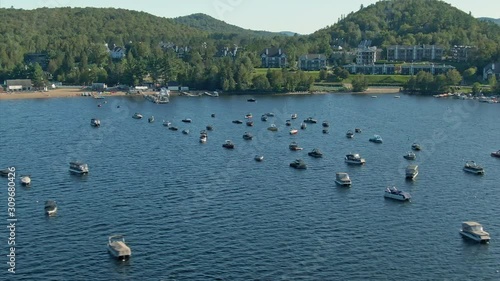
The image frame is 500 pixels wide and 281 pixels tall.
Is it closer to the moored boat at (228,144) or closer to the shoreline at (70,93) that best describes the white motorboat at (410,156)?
the moored boat at (228,144)

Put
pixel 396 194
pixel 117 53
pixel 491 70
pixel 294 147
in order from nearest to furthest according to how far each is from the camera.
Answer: pixel 396 194, pixel 294 147, pixel 491 70, pixel 117 53

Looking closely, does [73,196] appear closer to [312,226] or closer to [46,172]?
[46,172]

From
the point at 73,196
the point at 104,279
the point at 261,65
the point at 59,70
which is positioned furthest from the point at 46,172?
the point at 261,65

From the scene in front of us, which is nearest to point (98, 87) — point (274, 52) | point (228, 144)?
point (274, 52)

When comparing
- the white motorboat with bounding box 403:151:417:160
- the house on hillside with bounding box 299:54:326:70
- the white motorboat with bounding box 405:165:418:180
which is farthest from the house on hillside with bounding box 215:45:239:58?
the white motorboat with bounding box 405:165:418:180

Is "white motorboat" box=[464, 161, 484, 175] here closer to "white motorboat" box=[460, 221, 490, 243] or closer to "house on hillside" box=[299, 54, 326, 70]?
"white motorboat" box=[460, 221, 490, 243]

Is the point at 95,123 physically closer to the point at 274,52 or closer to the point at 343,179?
the point at 343,179

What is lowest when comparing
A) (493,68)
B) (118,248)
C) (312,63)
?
(118,248)
